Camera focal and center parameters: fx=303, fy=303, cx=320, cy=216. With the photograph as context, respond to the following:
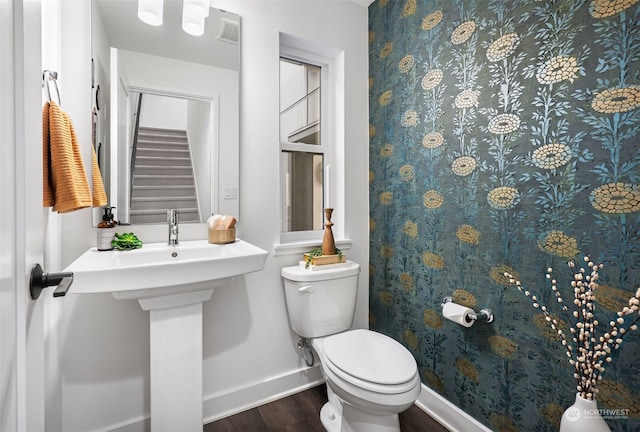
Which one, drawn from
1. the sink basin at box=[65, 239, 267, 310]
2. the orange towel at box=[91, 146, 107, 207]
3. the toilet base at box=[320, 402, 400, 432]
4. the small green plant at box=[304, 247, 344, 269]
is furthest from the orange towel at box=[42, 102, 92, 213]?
the toilet base at box=[320, 402, 400, 432]

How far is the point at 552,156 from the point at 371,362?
1.10 metres

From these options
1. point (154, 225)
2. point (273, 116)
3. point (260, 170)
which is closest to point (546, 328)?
point (260, 170)

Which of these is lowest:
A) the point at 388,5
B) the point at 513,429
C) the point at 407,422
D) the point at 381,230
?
the point at 407,422

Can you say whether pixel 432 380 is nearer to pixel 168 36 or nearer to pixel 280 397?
pixel 280 397

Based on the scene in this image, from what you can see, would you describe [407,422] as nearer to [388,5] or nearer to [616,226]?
[616,226]

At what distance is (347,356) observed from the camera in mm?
1351

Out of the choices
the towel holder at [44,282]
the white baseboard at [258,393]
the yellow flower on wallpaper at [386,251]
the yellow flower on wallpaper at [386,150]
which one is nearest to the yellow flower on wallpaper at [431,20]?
the yellow flower on wallpaper at [386,150]

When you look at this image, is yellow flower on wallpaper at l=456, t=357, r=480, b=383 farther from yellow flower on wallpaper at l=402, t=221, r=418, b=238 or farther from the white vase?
yellow flower on wallpaper at l=402, t=221, r=418, b=238

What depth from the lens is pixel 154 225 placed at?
149 centimetres

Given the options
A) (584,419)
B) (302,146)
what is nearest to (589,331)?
(584,419)

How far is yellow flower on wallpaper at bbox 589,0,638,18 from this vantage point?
955 mm

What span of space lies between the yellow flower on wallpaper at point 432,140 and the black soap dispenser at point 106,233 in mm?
1599

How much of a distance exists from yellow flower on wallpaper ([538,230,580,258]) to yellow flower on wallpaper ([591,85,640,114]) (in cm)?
43

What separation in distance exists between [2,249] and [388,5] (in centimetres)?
219
